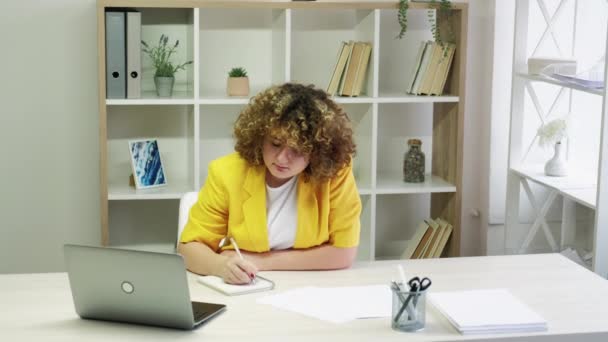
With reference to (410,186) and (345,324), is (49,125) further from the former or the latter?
(345,324)

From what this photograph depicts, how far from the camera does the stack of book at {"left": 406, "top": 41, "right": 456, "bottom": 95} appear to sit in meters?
4.09

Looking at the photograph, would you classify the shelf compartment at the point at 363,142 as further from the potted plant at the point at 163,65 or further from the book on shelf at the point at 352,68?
the potted plant at the point at 163,65

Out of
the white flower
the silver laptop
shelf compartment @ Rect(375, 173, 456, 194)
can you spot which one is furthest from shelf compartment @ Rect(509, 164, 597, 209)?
the silver laptop

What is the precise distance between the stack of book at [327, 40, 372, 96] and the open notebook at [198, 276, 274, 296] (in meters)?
1.69

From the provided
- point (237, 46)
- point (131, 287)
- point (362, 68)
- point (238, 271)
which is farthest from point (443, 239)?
point (131, 287)

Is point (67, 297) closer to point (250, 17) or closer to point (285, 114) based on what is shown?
point (285, 114)

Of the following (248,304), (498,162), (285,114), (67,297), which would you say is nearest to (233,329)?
(248,304)

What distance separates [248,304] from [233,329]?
0.18 metres

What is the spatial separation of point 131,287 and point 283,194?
696 mm

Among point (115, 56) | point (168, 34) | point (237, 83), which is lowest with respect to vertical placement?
point (237, 83)

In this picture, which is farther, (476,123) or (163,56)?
(476,123)

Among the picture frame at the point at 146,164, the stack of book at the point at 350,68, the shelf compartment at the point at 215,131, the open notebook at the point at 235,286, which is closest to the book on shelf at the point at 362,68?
the stack of book at the point at 350,68

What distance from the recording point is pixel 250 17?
4.22 metres

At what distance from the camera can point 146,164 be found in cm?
408
